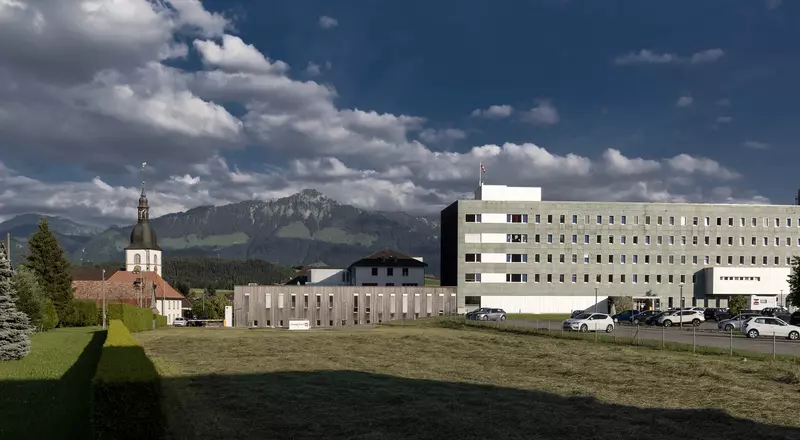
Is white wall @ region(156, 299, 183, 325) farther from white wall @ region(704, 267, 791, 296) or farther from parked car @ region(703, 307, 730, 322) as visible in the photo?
white wall @ region(704, 267, 791, 296)

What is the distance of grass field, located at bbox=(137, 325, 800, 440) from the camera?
699 inches

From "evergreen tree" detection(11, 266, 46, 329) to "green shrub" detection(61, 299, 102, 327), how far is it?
63.5 feet

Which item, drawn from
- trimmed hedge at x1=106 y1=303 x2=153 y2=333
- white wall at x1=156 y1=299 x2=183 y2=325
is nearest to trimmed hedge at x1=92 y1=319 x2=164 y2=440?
Answer: trimmed hedge at x1=106 y1=303 x2=153 y2=333

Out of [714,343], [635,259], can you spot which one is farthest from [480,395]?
[635,259]

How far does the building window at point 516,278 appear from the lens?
361ft

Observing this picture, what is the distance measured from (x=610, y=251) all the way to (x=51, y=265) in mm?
82378

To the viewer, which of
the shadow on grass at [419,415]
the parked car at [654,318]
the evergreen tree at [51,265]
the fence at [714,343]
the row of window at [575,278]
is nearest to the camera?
the shadow on grass at [419,415]

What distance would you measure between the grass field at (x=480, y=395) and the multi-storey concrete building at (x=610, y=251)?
7074 centimetres

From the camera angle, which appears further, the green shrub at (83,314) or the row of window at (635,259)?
the row of window at (635,259)

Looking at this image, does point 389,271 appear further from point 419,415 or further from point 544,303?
point 419,415

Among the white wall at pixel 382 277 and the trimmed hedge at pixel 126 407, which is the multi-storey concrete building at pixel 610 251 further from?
the trimmed hedge at pixel 126 407

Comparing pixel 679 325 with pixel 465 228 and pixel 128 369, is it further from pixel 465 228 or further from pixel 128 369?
pixel 128 369

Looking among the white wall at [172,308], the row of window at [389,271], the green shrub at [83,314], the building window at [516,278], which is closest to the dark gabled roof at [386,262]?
the row of window at [389,271]

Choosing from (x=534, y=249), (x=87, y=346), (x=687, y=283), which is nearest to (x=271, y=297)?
(x=534, y=249)
